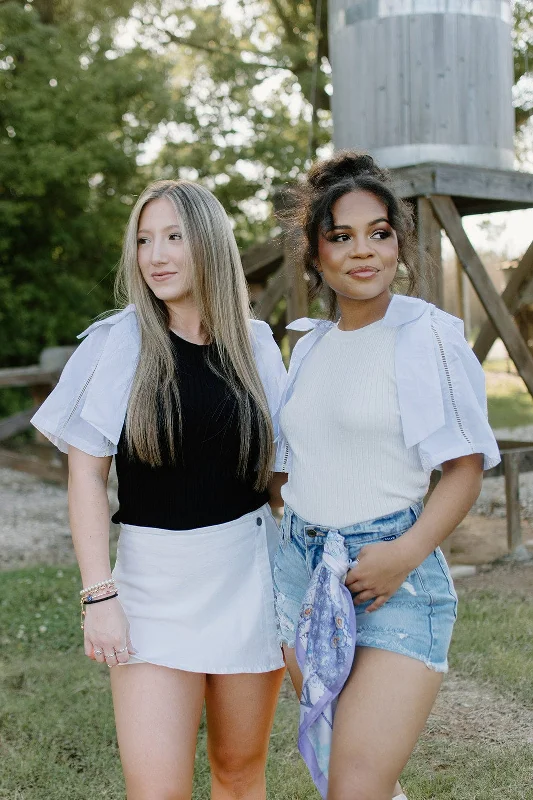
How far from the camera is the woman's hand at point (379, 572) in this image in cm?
201

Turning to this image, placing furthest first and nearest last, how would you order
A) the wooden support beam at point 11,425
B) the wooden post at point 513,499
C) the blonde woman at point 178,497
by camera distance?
the wooden support beam at point 11,425
the wooden post at point 513,499
the blonde woman at point 178,497

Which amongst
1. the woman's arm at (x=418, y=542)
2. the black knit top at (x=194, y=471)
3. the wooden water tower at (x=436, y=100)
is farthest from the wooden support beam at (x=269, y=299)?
the woman's arm at (x=418, y=542)

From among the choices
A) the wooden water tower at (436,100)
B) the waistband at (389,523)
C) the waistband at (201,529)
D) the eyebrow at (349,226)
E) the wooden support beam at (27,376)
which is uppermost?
the wooden water tower at (436,100)

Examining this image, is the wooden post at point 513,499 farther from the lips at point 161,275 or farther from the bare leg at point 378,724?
the bare leg at point 378,724

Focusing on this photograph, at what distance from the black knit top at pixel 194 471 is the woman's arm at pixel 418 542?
0.51 m

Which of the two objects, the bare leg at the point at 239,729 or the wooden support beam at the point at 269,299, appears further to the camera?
the wooden support beam at the point at 269,299

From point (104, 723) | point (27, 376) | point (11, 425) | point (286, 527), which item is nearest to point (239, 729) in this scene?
point (286, 527)

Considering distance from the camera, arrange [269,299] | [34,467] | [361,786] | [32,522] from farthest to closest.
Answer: [34,467] < [32,522] < [269,299] < [361,786]

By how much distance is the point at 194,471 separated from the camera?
241 centimetres

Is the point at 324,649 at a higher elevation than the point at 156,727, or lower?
higher

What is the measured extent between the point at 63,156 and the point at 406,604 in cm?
1095

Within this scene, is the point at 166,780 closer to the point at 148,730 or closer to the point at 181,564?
the point at 148,730

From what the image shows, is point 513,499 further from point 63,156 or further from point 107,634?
point 63,156

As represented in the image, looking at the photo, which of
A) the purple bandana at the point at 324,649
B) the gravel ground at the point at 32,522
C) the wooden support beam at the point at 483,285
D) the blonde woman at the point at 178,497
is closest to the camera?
the purple bandana at the point at 324,649
